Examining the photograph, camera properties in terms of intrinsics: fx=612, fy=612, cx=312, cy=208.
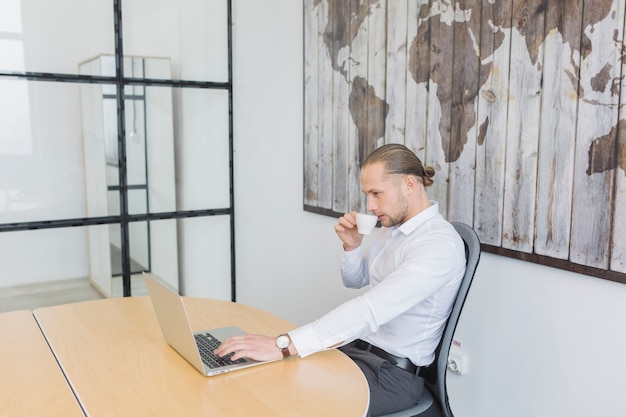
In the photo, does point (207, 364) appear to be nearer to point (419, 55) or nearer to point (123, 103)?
point (419, 55)

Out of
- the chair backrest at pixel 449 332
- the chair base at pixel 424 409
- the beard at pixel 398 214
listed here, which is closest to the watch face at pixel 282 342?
the chair base at pixel 424 409

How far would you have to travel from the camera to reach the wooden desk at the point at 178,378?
133cm

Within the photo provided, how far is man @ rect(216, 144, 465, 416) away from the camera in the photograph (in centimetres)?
165

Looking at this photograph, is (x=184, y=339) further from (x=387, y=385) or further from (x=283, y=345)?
(x=387, y=385)

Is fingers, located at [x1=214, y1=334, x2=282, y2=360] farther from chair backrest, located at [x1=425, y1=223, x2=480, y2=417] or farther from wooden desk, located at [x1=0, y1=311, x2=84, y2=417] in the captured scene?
chair backrest, located at [x1=425, y1=223, x2=480, y2=417]

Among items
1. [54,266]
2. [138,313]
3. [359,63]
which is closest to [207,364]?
[138,313]

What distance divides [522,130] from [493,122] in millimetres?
125

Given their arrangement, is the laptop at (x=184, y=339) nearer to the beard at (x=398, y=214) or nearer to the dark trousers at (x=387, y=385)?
the dark trousers at (x=387, y=385)

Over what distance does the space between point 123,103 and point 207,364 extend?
8.06ft

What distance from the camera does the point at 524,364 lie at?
2117mm

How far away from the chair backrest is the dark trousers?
0.04 m

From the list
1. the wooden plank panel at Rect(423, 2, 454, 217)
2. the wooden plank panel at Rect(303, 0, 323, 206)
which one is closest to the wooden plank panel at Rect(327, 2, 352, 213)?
the wooden plank panel at Rect(303, 0, 323, 206)

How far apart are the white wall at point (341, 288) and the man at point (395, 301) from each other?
42cm

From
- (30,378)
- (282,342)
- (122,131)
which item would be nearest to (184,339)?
(282,342)
